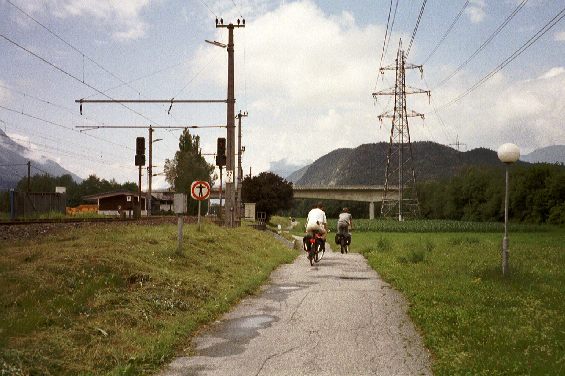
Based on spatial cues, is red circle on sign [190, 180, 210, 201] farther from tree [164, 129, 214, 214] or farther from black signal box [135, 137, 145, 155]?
tree [164, 129, 214, 214]

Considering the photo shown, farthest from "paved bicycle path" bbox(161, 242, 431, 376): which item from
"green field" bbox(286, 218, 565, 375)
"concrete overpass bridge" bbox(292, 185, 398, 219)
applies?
"concrete overpass bridge" bbox(292, 185, 398, 219)

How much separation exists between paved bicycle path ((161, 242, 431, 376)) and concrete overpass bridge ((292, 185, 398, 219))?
8123cm

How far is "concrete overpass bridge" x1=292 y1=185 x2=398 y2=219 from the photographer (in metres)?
92.4

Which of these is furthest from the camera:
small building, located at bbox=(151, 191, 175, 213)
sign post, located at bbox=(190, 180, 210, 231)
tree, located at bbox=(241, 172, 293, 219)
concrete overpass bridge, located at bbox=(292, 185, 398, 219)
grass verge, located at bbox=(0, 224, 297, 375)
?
small building, located at bbox=(151, 191, 175, 213)

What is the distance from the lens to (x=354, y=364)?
588 centimetres

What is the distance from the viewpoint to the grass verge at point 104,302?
587cm

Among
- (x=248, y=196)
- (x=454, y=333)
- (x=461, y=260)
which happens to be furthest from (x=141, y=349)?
(x=248, y=196)

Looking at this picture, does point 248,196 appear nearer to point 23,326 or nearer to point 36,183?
point 23,326

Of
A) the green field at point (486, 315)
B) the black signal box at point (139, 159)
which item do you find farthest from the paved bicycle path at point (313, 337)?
the black signal box at point (139, 159)

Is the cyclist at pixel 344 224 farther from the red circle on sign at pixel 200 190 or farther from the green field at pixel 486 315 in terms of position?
the red circle on sign at pixel 200 190

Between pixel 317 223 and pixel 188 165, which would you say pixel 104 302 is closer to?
pixel 317 223

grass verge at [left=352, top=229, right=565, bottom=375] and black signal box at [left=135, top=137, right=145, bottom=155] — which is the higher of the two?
black signal box at [left=135, top=137, right=145, bottom=155]

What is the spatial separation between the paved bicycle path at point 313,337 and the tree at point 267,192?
56.4 metres

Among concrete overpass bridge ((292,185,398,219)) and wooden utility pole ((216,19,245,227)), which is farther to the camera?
concrete overpass bridge ((292,185,398,219))
